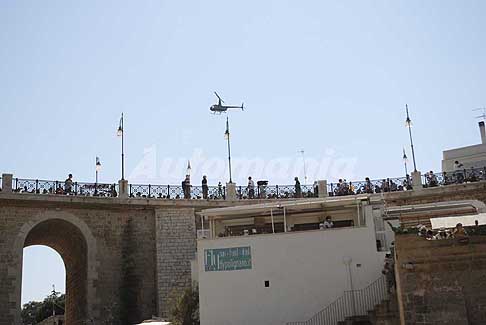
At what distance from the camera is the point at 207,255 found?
904 inches

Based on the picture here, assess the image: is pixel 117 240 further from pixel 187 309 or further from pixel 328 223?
pixel 328 223

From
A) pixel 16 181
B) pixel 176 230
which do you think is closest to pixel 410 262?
pixel 176 230

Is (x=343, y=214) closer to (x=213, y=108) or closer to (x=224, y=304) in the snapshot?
(x=224, y=304)

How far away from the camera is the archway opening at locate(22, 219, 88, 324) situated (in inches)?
1189

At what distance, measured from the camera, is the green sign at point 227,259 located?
22.6 metres

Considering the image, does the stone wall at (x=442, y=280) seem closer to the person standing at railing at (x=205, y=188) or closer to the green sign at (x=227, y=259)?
the green sign at (x=227, y=259)

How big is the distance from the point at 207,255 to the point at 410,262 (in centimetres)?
803

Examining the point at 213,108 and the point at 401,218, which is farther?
the point at 213,108

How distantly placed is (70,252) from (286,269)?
15371 millimetres

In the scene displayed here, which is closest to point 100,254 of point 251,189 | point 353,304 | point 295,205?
point 251,189

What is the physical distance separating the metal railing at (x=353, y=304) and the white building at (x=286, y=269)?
0.22m

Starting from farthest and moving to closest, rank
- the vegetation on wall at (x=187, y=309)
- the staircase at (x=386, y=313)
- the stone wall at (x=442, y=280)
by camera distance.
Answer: the vegetation on wall at (x=187, y=309), the staircase at (x=386, y=313), the stone wall at (x=442, y=280)

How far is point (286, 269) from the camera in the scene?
72.8 feet

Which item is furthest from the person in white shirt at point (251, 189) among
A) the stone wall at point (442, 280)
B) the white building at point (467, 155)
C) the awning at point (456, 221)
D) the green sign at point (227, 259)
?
the white building at point (467, 155)
